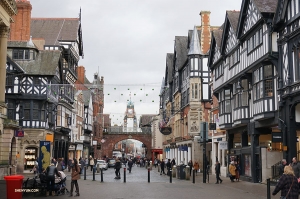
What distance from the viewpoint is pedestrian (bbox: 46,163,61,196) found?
17734 mm

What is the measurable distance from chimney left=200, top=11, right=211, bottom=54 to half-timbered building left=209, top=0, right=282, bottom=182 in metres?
14.0

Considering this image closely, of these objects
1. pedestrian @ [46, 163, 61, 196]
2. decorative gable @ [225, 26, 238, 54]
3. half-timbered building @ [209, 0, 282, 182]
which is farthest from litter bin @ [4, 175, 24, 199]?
decorative gable @ [225, 26, 238, 54]

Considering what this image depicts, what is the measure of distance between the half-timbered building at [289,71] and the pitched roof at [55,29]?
30.7 m

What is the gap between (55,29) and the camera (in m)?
51.3

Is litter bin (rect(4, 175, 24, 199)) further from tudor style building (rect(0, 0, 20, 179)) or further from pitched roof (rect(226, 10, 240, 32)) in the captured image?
pitched roof (rect(226, 10, 240, 32))

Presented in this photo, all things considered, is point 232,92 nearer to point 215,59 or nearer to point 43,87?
point 215,59

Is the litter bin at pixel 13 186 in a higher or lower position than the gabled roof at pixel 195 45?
lower

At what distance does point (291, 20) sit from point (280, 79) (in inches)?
124

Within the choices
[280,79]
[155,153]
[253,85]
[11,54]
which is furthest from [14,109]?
[155,153]

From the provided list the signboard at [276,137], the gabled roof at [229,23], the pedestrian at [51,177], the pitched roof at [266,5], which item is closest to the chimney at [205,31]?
the gabled roof at [229,23]

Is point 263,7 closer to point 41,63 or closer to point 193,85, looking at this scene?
point 193,85

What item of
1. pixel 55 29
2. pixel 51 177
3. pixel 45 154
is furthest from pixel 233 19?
pixel 55 29

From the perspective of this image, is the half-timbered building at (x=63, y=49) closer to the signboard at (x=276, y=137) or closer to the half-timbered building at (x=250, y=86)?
the half-timbered building at (x=250, y=86)

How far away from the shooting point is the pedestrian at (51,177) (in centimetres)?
1773
